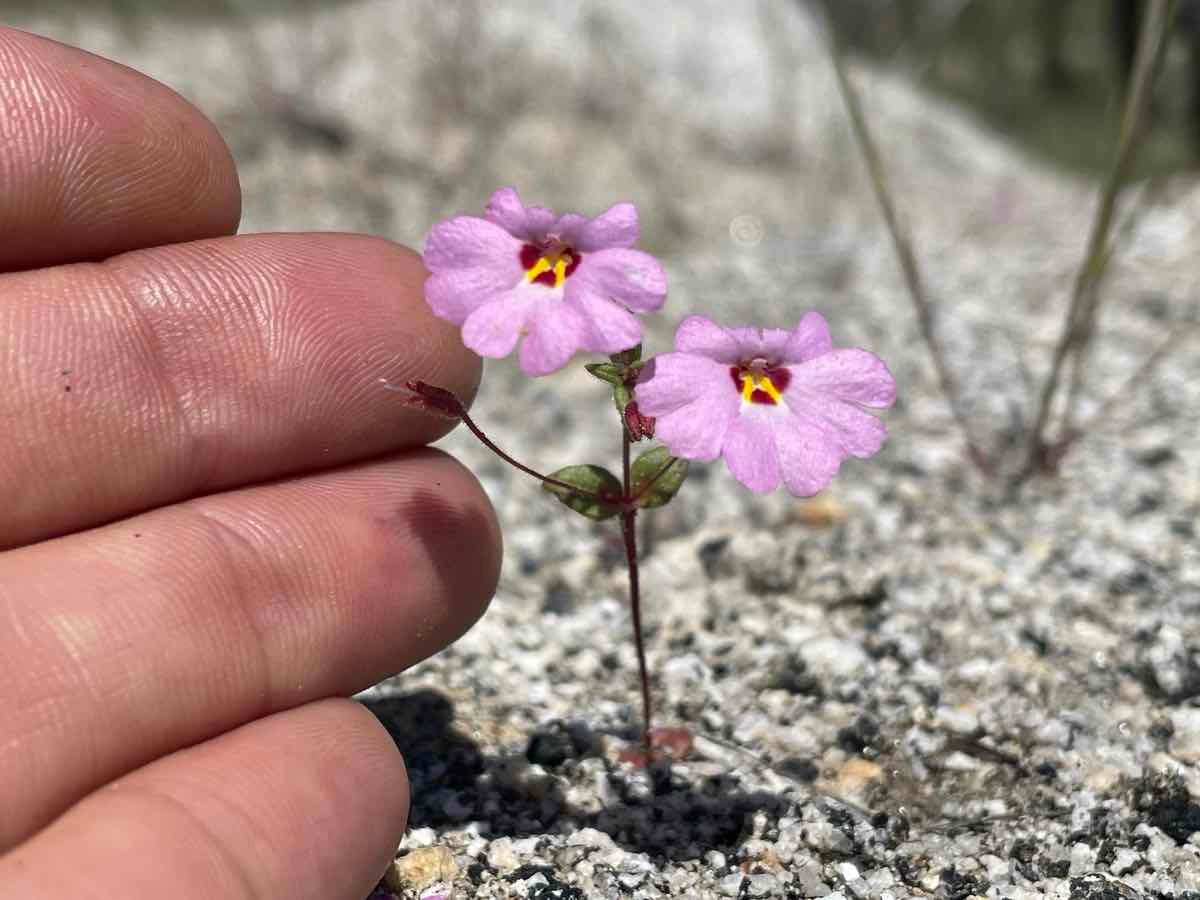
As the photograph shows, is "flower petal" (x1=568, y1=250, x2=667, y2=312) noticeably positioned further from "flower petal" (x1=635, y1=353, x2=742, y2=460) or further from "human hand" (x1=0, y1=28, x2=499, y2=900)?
"human hand" (x1=0, y1=28, x2=499, y2=900)

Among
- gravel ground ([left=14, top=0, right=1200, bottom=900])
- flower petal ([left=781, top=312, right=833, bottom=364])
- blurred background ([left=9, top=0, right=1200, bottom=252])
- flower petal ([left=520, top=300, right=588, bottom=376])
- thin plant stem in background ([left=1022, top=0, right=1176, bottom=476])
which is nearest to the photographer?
flower petal ([left=520, top=300, right=588, bottom=376])

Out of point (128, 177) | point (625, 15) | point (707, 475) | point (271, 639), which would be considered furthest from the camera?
point (625, 15)

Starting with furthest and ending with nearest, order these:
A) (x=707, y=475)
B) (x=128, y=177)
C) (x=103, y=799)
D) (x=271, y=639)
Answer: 1. (x=707, y=475)
2. (x=128, y=177)
3. (x=271, y=639)
4. (x=103, y=799)

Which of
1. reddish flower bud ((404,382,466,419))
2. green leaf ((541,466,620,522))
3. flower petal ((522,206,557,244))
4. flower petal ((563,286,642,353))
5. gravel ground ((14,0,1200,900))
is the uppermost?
flower petal ((522,206,557,244))

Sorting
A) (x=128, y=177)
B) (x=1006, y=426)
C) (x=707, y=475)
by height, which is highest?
(x=128, y=177)

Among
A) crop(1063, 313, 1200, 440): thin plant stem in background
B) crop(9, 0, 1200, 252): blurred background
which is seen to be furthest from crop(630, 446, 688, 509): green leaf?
crop(9, 0, 1200, 252): blurred background

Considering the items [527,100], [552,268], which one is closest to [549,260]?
[552,268]

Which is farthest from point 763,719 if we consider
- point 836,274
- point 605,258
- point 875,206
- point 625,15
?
point 625,15

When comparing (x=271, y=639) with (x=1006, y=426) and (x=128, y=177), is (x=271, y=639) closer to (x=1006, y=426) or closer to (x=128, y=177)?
(x=128, y=177)
